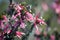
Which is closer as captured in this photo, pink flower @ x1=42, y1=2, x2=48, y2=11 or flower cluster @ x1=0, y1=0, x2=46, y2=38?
pink flower @ x1=42, y1=2, x2=48, y2=11

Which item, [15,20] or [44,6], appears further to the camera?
[15,20]

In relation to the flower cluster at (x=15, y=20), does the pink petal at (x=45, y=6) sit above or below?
below

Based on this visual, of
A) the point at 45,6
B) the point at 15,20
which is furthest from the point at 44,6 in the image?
the point at 15,20

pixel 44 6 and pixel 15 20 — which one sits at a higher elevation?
pixel 15 20

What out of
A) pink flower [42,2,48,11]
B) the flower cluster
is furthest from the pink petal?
the flower cluster

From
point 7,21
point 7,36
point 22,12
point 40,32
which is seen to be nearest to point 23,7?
point 22,12

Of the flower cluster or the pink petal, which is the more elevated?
the flower cluster

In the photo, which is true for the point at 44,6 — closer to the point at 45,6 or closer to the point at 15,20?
the point at 45,6

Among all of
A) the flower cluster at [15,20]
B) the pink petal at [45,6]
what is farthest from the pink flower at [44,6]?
the flower cluster at [15,20]

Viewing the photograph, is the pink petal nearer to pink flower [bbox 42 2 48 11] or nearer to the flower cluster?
pink flower [bbox 42 2 48 11]

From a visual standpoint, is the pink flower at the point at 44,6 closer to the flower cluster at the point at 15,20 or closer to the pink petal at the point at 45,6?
the pink petal at the point at 45,6

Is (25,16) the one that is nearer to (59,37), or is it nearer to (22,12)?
(22,12)
